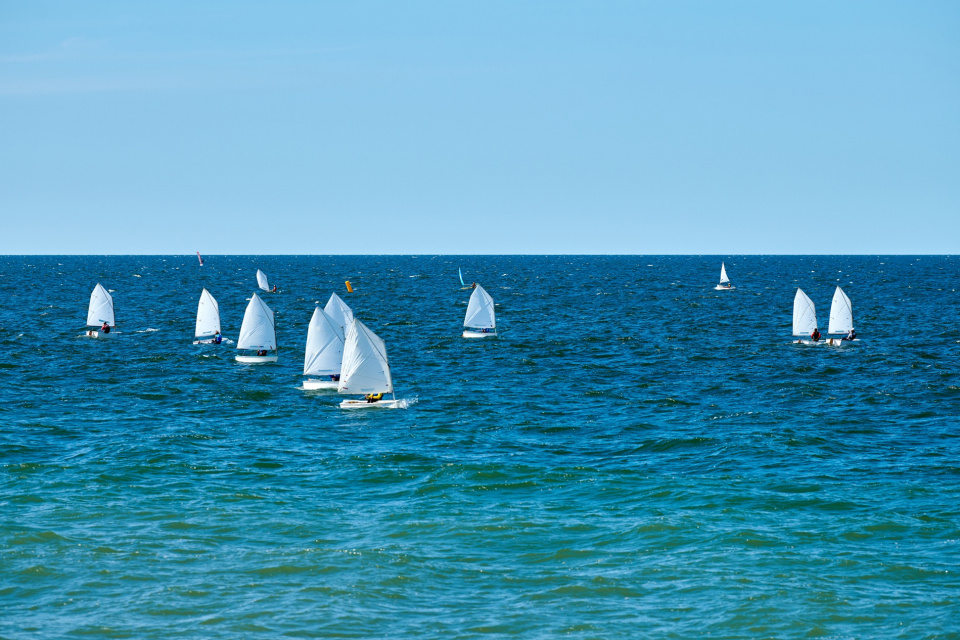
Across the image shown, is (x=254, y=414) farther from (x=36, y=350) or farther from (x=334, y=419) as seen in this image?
(x=36, y=350)

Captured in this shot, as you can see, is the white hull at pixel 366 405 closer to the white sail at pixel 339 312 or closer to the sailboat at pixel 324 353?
the sailboat at pixel 324 353

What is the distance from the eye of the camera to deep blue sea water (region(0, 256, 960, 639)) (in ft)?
84.4

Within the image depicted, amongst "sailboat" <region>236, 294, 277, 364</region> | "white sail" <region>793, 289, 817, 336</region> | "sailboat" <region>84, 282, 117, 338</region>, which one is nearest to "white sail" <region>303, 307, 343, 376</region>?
"sailboat" <region>236, 294, 277, 364</region>

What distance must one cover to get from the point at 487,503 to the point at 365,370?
21.7 metres

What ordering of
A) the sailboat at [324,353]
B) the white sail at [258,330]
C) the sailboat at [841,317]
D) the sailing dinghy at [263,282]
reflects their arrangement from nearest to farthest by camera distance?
the sailboat at [324,353], the white sail at [258,330], the sailboat at [841,317], the sailing dinghy at [263,282]

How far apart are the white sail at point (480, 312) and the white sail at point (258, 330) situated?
2275 centimetres

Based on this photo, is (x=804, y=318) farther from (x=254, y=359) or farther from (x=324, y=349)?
(x=254, y=359)

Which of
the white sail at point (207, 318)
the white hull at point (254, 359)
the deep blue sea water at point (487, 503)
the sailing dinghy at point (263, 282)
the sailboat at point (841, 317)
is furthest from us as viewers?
the sailing dinghy at point (263, 282)

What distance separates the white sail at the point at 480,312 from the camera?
9394 centimetres

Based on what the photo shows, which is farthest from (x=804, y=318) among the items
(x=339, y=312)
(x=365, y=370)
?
(x=365, y=370)

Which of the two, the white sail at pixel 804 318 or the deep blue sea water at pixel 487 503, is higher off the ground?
the white sail at pixel 804 318

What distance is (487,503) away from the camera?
35.1 meters

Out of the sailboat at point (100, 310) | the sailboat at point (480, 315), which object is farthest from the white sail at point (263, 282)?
the sailboat at point (480, 315)

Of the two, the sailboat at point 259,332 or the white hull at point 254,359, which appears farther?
the sailboat at point 259,332
